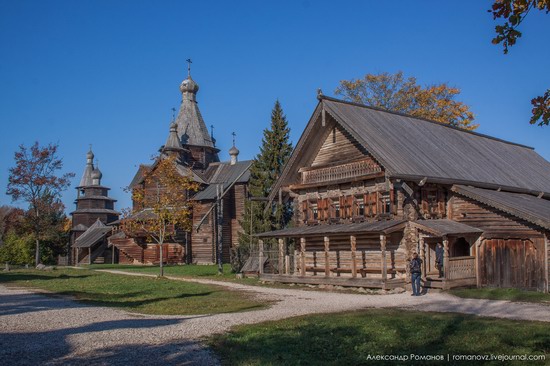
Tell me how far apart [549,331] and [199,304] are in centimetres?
1132

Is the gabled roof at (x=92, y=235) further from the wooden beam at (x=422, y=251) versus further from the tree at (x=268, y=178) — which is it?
the wooden beam at (x=422, y=251)

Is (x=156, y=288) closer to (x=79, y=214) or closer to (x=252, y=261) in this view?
(x=252, y=261)

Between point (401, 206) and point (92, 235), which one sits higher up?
point (401, 206)

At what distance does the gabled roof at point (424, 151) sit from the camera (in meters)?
27.7

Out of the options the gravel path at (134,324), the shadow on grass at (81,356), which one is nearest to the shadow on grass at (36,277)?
the gravel path at (134,324)

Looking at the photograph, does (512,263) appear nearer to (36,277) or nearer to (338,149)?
(338,149)

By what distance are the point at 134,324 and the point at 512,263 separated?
1885 cm

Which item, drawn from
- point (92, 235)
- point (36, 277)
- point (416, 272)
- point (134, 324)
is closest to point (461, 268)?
point (416, 272)

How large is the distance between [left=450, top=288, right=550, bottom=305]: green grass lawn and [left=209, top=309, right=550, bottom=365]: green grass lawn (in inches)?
269

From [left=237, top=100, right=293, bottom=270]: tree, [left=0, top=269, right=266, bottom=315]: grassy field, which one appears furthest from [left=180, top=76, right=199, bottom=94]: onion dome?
[left=0, top=269, right=266, bottom=315]: grassy field

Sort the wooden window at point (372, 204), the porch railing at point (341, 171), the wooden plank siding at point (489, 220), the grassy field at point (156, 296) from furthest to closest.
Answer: the porch railing at point (341, 171), the wooden window at point (372, 204), the wooden plank siding at point (489, 220), the grassy field at point (156, 296)

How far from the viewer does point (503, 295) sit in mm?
22062

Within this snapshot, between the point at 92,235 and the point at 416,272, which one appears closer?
the point at 416,272

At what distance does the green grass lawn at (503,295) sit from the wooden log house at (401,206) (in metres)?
1.26
